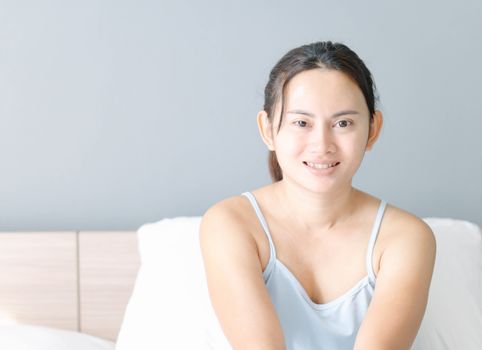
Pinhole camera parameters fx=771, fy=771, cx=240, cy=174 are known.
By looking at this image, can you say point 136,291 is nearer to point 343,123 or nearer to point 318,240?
point 318,240

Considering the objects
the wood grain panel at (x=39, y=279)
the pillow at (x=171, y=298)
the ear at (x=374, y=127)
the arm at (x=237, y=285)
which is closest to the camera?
the arm at (x=237, y=285)

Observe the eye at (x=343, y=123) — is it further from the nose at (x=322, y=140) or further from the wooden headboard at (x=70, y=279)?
the wooden headboard at (x=70, y=279)

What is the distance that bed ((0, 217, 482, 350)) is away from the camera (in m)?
1.82

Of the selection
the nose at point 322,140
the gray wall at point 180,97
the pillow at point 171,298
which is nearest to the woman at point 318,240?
the nose at point 322,140

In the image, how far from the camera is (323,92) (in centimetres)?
146

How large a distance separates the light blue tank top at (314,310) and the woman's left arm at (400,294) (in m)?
0.07

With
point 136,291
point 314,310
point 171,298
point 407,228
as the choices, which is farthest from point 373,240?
point 136,291

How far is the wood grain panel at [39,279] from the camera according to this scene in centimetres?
217

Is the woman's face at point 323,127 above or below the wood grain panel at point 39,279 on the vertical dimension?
above

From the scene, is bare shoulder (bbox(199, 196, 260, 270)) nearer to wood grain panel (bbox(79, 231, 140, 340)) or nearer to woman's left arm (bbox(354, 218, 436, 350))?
woman's left arm (bbox(354, 218, 436, 350))

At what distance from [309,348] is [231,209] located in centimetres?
32

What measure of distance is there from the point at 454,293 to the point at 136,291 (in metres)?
0.79

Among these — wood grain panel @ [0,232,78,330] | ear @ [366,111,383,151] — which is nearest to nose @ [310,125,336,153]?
ear @ [366,111,383,151]

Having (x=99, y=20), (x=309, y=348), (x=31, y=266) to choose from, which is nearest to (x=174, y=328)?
(x=309, y=348)
